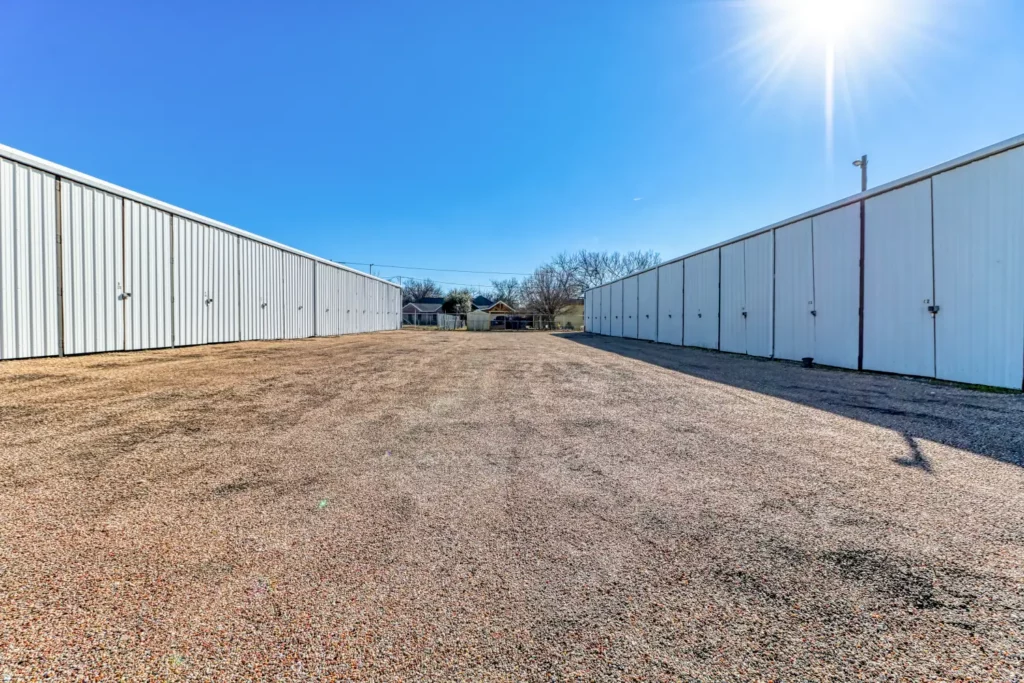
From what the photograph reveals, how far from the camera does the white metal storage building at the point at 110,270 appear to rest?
7461 mm

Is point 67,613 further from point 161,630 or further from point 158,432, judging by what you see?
point 158,432

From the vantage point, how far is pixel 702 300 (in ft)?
54.3

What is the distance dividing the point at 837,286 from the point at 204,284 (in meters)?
17.4

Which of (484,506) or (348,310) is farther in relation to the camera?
(348,310)

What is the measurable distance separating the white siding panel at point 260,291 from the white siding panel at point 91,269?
16.3ft

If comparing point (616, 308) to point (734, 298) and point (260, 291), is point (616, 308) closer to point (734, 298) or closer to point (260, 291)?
point (734, 298)

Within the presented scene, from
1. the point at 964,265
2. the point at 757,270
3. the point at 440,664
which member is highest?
the point at 757,270

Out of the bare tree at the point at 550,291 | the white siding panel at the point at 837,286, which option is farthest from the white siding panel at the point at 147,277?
the bare tree at the point at 550,291

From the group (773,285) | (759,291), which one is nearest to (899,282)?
(773,285)

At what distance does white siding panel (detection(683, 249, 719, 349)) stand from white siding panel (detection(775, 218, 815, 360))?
3.52m

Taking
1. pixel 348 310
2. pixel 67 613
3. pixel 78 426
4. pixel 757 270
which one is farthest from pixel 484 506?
pixel 348 310

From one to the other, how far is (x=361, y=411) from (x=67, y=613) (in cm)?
322

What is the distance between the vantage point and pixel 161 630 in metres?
1.44

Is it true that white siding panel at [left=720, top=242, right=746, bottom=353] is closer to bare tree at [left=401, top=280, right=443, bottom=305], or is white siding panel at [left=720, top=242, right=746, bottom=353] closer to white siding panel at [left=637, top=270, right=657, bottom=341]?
white siding panel at [left=637, top=270, right=657, bottom=341]
